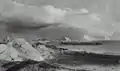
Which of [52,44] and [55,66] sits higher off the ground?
[52,44]

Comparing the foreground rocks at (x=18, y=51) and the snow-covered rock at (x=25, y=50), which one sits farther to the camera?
the snow-covered rock at (x=25, y=50)

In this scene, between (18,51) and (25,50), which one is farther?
(18,51)

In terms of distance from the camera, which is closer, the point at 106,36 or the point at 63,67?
the point at 63,67

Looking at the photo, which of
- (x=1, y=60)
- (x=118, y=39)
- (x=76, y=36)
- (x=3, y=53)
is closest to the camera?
(x=1, y=60)

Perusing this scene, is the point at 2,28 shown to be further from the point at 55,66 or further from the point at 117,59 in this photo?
the point at 117,59

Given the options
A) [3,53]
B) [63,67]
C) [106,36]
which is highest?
[106,36]

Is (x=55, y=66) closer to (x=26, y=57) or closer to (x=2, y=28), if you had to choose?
(x=26, y=57)

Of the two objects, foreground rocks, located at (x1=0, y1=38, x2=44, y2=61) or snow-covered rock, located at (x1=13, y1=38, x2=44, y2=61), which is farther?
snow-covered rock, located at (x1=13, y1=38, x2=44, y2=61)

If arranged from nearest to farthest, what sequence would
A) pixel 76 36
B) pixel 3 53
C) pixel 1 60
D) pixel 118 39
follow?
pixel 1 60 < pixel 3 53 < pixel 76 36 < pixel 118 39

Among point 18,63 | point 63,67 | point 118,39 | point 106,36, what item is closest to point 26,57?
point 18,63
